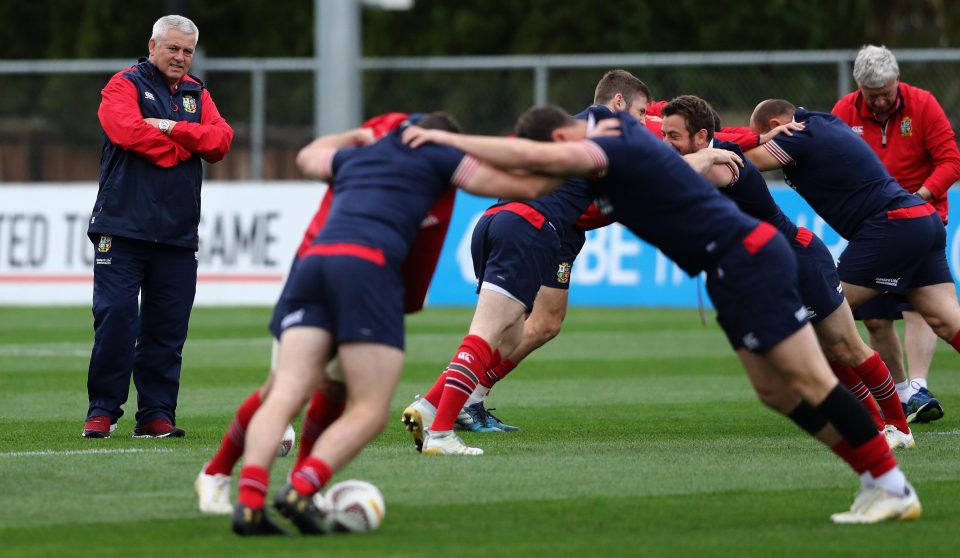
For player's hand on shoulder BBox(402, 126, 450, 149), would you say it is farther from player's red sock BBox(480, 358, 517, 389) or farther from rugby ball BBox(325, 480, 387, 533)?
player's red sock BBox(480, 358, 517, 389)

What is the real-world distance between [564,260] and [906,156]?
282 cm

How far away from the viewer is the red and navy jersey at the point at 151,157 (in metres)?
9.82

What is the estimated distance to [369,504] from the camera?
21.9ft

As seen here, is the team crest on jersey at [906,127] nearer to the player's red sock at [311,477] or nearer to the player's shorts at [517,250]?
the player's shorts at [517,250]

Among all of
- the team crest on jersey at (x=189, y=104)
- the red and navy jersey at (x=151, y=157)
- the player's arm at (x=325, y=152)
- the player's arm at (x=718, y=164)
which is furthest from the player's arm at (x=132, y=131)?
the player's arm at (x=718, y=164)

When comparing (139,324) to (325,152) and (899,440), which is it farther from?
(899,440)

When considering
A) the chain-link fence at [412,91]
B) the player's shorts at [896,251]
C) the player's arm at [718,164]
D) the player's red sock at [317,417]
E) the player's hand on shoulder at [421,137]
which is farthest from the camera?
the chain-link fence at [412,91]

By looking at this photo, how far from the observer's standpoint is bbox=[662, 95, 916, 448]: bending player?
9.04 meters

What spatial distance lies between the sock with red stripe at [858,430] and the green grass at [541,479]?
0.29 metres

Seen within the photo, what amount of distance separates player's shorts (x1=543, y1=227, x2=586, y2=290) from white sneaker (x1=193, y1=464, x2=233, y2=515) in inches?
143

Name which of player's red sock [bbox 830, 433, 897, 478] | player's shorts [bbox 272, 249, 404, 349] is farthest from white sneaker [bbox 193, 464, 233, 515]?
player's red sock [bbox 830, 433, 897, 478]

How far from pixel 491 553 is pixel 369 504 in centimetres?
69

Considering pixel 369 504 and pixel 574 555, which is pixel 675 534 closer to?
pixel 574 555

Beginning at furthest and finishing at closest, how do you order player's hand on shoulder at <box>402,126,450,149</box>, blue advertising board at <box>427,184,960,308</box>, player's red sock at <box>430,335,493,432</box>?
blue advertising board at <box>427,184,960,308</box> → player's red sock at <box>430,335,493,432</box> → player's hand on shoulder at <box>402,126,450,149</box>
